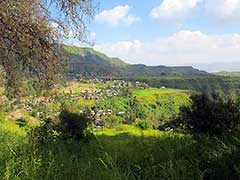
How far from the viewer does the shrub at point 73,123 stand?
14.9 m

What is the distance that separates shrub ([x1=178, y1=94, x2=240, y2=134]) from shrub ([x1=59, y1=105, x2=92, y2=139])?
14.4 ft

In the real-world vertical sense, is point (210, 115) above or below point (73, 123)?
above

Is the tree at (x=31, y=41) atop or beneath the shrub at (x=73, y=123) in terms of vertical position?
atop

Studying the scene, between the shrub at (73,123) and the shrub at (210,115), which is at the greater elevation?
the shrub at (210,115)

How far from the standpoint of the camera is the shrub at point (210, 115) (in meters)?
11.8

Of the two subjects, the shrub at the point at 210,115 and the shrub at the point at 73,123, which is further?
the shrub at the point at 73,123

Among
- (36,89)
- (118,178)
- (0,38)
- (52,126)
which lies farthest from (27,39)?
(118,178)

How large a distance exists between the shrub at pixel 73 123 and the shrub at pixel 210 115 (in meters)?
4.38

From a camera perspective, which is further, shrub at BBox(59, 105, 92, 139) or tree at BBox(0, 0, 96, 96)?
shrub at BBox(59, 105, 92, 139)

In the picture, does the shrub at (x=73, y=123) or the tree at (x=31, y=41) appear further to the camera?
the shrub at (x=73, y=123)

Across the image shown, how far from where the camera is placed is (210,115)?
1194 cm

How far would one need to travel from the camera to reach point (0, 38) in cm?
985

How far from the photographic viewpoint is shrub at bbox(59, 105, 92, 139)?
1491 centimetres

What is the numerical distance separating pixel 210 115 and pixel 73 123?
5.58 meters
